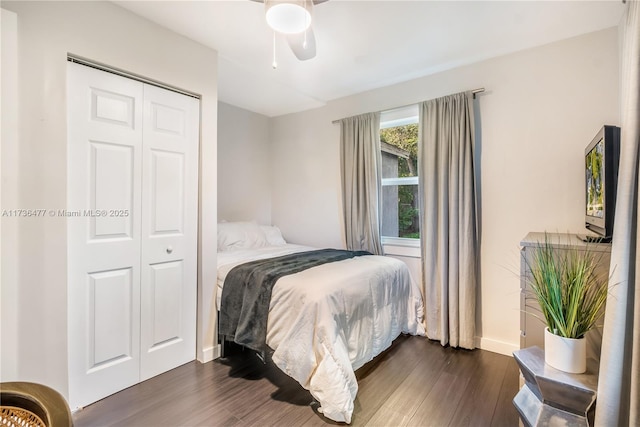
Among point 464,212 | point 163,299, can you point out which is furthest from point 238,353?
point 464,212

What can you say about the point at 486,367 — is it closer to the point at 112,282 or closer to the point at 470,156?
the point at 470,156

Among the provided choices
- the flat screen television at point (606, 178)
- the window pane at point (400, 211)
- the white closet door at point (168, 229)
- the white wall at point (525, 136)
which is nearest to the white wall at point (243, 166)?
the white closet door at point (168, 229)

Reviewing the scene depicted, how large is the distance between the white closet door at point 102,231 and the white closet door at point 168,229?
6 centimetres

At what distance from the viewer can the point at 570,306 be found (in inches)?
51.2

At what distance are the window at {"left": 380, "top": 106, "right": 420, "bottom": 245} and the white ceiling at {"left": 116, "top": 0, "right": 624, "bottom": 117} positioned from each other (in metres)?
0.45

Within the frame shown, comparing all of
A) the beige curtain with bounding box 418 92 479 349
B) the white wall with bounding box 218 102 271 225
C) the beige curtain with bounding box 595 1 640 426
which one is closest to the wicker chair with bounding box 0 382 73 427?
the beige curtain with bounding box 595 1 640 426

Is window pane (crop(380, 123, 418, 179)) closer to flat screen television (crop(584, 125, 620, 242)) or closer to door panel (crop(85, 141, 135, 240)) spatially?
flat screen television (crop(584, 125, 620, 242))

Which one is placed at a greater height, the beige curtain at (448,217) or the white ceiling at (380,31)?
the white ceiling at (380,31)

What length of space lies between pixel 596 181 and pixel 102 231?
3.00 metres

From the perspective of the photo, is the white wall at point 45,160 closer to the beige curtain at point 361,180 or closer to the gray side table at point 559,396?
the beige curtain at point 361,180

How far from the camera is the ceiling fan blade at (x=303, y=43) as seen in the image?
1.71 metres

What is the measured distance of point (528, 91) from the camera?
2385 mm

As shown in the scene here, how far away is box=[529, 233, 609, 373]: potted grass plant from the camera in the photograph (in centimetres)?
129

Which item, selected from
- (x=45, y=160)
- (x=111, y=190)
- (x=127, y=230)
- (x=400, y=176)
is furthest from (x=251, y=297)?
(x=400, y=176)
